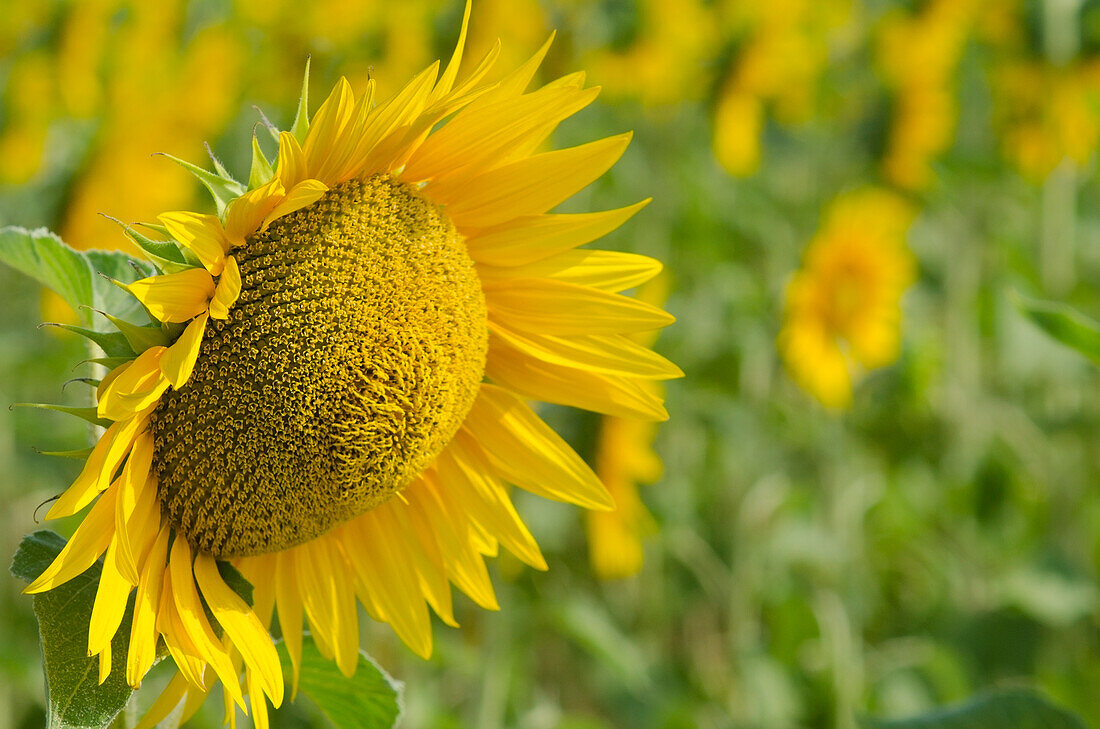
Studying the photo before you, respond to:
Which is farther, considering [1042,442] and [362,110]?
[1042,442]

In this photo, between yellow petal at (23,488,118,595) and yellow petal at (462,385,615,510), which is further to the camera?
yellow petal at (462,385,615,510)

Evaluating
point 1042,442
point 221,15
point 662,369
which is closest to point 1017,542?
point 1042,442

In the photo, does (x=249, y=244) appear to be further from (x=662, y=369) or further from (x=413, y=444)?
(x=662, y=369)

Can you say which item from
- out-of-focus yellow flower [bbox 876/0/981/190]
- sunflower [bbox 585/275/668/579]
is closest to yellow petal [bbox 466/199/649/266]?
sunflower [bbox 585/275/668/579]

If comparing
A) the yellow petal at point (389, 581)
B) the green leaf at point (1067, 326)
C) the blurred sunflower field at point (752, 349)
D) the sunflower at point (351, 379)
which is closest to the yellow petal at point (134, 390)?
the sunflower at point (351, 379)

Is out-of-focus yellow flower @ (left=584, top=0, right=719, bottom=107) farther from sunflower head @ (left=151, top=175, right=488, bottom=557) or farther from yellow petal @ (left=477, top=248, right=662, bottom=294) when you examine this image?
sunflower head @ (left=151, top=175, right=488, bottom=557)

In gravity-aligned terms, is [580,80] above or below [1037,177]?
above

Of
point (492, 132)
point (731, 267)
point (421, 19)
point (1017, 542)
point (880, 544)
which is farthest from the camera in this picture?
point (731, 267)
